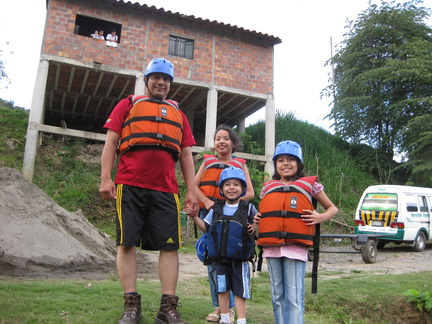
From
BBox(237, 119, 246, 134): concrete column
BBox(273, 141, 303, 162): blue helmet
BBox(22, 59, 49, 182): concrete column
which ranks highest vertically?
BBox(237, 119, 246, 134): concrete column

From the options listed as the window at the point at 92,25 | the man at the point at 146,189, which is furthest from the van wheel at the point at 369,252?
the window at the point at 92,25

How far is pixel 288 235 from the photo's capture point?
3.06m

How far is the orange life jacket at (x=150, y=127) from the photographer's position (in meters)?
3.10

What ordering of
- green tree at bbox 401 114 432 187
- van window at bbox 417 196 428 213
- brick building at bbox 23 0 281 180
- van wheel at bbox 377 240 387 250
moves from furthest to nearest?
1. green tree at bbox 401 114 432 187
2. brick building at bbox 23 0 281 180
3. van wheel at bbox 377 240 387 250
4. van window at bbox 417 196 428 213

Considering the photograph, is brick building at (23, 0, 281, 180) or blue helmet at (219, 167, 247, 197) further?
brick building at (23, 0, 281, 180)

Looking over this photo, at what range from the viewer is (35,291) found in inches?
142

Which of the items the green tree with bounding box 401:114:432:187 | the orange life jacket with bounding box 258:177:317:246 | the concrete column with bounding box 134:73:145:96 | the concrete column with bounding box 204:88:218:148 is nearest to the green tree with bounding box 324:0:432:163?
the green tree with bounding box 401:114:432:187

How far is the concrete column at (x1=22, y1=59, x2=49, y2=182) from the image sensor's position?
12.8m

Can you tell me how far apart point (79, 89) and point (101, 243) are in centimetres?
1031

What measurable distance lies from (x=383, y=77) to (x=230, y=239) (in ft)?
66.8

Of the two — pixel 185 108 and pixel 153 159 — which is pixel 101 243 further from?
pixel 185 108

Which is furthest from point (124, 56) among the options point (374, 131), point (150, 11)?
point (374, 131)

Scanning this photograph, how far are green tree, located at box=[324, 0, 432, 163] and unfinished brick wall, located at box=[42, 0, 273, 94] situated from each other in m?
7.84

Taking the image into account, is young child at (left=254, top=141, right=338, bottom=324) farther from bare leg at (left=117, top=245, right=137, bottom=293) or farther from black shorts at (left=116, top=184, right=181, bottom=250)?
bare leg at (left=117, top=245, right=137, bottom=293)
